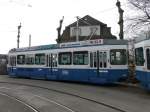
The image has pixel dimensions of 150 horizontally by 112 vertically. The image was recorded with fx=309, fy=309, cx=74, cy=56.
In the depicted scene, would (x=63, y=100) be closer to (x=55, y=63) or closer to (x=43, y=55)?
(x=55, y=63)

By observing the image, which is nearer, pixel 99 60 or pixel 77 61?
pixel 99 60

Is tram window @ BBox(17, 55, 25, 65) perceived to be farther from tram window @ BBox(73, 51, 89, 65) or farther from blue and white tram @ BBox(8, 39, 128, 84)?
tram window @ BBox(73, 51, 89, 65)

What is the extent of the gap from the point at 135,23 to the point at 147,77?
9205 millimetres

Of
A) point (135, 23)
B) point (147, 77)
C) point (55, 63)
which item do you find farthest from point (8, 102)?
point (135, 23)

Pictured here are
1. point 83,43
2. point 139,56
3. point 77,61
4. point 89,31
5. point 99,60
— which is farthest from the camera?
point 89,31

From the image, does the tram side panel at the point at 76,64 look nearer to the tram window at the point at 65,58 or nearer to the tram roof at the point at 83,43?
the tram window at the point at 65,58

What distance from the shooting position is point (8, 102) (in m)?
14.5

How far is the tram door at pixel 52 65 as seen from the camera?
25.4 meters

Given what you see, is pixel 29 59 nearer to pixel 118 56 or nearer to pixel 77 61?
pixel 77 61

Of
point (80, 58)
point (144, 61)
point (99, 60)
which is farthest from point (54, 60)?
point (144, 61)

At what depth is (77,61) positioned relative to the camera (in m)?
22.9

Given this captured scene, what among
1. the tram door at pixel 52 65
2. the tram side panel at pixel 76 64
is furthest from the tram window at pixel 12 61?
the tram door at pixel 52 65

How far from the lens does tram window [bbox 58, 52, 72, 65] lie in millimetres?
23703

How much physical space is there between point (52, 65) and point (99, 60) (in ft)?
20.0
